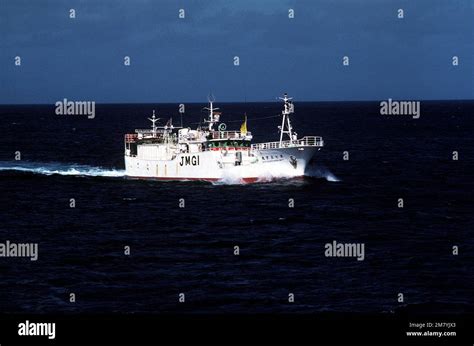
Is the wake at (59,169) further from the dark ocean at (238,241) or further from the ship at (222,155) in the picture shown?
the ship at (222,155)

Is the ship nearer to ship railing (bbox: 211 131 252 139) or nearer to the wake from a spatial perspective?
ship railing (bbox: 211 131 252 139)

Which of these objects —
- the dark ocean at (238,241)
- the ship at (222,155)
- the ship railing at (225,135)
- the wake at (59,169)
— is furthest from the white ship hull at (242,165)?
the wake at (59,169)

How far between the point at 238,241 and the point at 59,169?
182 ft

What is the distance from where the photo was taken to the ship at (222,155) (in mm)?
78688

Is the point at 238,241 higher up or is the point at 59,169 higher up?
the point at 59,169

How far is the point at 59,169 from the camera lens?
99562mm

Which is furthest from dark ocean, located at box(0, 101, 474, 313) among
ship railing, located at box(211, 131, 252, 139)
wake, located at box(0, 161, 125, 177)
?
ship railing, located at box(211, 131, 252, 139)

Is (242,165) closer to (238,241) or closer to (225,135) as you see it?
(225,135)

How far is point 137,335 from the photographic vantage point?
11.6 metres

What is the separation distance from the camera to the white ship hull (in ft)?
260

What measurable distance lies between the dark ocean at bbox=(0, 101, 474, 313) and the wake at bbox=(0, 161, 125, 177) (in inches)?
23.4

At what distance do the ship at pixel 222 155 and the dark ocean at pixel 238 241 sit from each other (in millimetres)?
1648

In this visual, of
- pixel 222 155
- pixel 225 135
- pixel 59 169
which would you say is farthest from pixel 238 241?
pixel 59 169

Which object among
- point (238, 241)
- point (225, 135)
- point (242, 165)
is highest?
point (225, 135)
